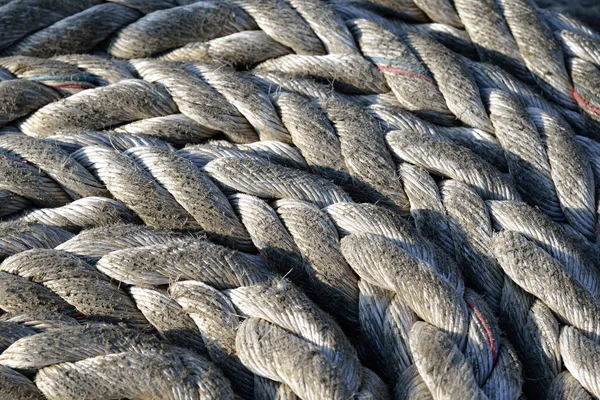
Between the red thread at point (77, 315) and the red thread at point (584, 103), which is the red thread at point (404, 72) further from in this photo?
the red thread at point (77, 315)

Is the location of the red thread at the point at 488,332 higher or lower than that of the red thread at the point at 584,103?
lower

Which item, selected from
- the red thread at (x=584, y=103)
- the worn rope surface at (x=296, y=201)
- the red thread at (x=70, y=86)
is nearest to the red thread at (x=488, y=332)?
the worn rope surface at (x=296, y=201)

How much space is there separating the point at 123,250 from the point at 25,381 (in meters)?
0.26

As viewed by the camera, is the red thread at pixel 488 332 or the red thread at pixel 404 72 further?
the red thread at pixel 404 72

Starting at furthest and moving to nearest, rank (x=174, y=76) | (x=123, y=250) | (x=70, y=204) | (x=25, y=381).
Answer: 1. (x=174, y=76)
2. (x=70, y=204)
3. (x=123, y=250)
4. (x=25, y=381)

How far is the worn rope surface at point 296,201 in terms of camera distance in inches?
54.4

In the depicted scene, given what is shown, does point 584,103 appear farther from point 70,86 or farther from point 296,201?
point 70,86

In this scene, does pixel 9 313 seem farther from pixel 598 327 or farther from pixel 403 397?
pixel 598 327

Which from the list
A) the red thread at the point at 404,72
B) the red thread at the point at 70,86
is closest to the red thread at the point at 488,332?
the red thread at the point at 404,72

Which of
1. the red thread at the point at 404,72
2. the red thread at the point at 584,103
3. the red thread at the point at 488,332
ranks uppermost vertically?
the red thread at the point at 584,103

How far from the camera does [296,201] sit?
155cm

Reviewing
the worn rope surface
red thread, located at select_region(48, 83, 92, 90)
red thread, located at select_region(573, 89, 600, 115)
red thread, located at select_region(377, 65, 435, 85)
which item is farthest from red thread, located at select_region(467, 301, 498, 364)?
red thread, located at select_region(48, 83, 92, 90)

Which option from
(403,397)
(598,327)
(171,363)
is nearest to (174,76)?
(171,363)

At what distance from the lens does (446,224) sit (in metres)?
1.59
